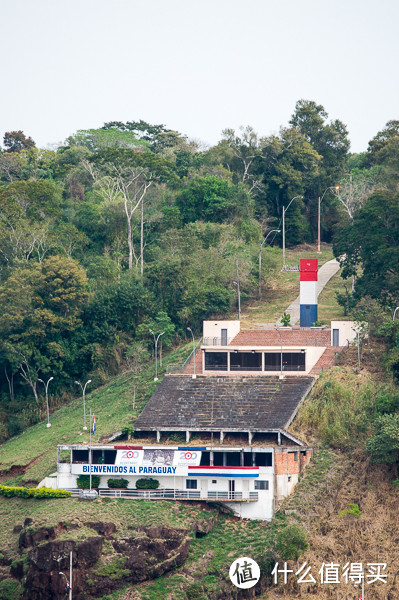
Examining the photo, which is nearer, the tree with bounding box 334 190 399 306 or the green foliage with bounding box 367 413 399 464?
the green foliage with bounding box 367 413 399 464

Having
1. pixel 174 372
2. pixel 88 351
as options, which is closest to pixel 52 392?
pixel 88 351

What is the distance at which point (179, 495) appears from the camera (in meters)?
65.8

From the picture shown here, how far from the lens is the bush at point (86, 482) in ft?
219

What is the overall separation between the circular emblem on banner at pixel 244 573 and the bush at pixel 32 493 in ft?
42.4

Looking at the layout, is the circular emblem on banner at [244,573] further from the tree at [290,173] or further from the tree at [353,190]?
the tree at [290,173]

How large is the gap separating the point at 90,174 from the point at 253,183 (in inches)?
773

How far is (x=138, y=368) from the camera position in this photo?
276ft

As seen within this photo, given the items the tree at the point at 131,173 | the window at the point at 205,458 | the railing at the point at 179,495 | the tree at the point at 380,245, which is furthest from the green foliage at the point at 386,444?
the tree at the point at 131,173

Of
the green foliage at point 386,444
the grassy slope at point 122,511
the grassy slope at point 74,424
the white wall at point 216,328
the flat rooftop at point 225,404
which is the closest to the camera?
the grassy slope at point 122,511

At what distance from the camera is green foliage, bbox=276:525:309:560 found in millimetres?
58875

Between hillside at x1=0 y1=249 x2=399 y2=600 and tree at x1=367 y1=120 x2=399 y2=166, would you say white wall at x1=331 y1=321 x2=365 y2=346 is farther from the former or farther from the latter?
tree at x1=367 y1=120 x2=399 y2=166

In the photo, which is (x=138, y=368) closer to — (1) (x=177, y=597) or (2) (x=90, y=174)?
(1) (x=177, y=597)

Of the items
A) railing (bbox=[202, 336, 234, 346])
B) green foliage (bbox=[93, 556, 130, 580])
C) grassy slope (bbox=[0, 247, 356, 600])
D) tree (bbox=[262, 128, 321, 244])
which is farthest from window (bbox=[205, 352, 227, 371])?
tree (bbox=[262, 128, 321, 244])

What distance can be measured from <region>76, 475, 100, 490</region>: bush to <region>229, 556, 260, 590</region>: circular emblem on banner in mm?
12133
